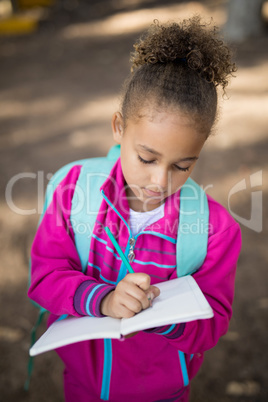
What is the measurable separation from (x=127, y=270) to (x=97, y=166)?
433 millimetres

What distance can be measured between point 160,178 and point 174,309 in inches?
16.8

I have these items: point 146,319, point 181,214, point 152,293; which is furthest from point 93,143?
point 146,319

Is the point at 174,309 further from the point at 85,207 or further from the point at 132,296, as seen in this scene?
the point at 85,207

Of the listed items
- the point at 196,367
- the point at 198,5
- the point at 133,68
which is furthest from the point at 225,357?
the point at 198,5

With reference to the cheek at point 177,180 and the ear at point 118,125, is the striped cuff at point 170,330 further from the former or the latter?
the ear at point 118,125

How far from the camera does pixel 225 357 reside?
2264mm

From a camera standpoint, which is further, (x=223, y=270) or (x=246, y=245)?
(x=246, y=245)

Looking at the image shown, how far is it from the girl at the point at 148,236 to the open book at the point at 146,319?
39mm

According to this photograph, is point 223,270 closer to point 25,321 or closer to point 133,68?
point 133,68

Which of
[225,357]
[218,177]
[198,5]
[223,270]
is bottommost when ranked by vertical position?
[225,357]

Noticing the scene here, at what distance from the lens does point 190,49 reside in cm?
124

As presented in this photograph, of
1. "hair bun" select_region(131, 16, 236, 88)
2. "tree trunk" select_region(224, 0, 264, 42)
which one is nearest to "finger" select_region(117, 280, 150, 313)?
"hair bun" select_region(131, 16, 236, 88)

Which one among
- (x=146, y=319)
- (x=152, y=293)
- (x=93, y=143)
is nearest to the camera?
(x=146, y=319)

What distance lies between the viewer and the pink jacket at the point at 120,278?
1.31m
